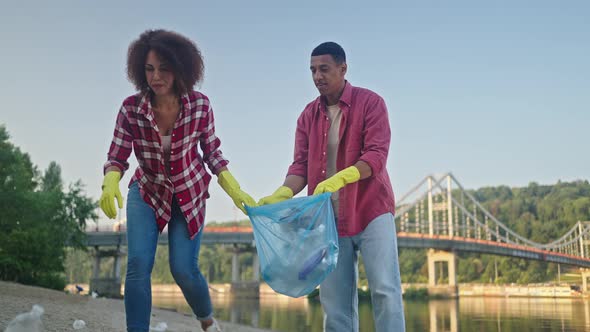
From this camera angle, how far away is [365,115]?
3.68 meters

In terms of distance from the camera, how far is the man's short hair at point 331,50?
3.62 metres

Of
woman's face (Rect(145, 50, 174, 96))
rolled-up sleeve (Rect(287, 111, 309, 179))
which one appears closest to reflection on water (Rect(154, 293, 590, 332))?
rolled-up sleeve (Rect(287, 111, 309, 179))

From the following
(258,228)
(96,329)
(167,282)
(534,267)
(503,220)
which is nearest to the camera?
(258,228)

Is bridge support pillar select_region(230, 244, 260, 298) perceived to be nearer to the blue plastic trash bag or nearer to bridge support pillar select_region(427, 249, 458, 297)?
bridge support pillar select_region(427, 249, 458, 297)

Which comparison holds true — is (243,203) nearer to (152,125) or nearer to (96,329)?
(152,125)

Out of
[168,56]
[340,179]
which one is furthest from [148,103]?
[340,179]

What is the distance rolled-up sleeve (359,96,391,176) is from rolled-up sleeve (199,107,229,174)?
0.87m

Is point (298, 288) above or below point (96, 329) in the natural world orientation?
above

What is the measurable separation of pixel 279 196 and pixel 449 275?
53.2 meters

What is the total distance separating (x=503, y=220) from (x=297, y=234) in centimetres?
8367

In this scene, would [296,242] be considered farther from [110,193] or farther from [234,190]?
[110,193]

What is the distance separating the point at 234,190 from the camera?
3719mm

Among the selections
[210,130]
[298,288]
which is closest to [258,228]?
[298,288]

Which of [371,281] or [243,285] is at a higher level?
[371,281]
